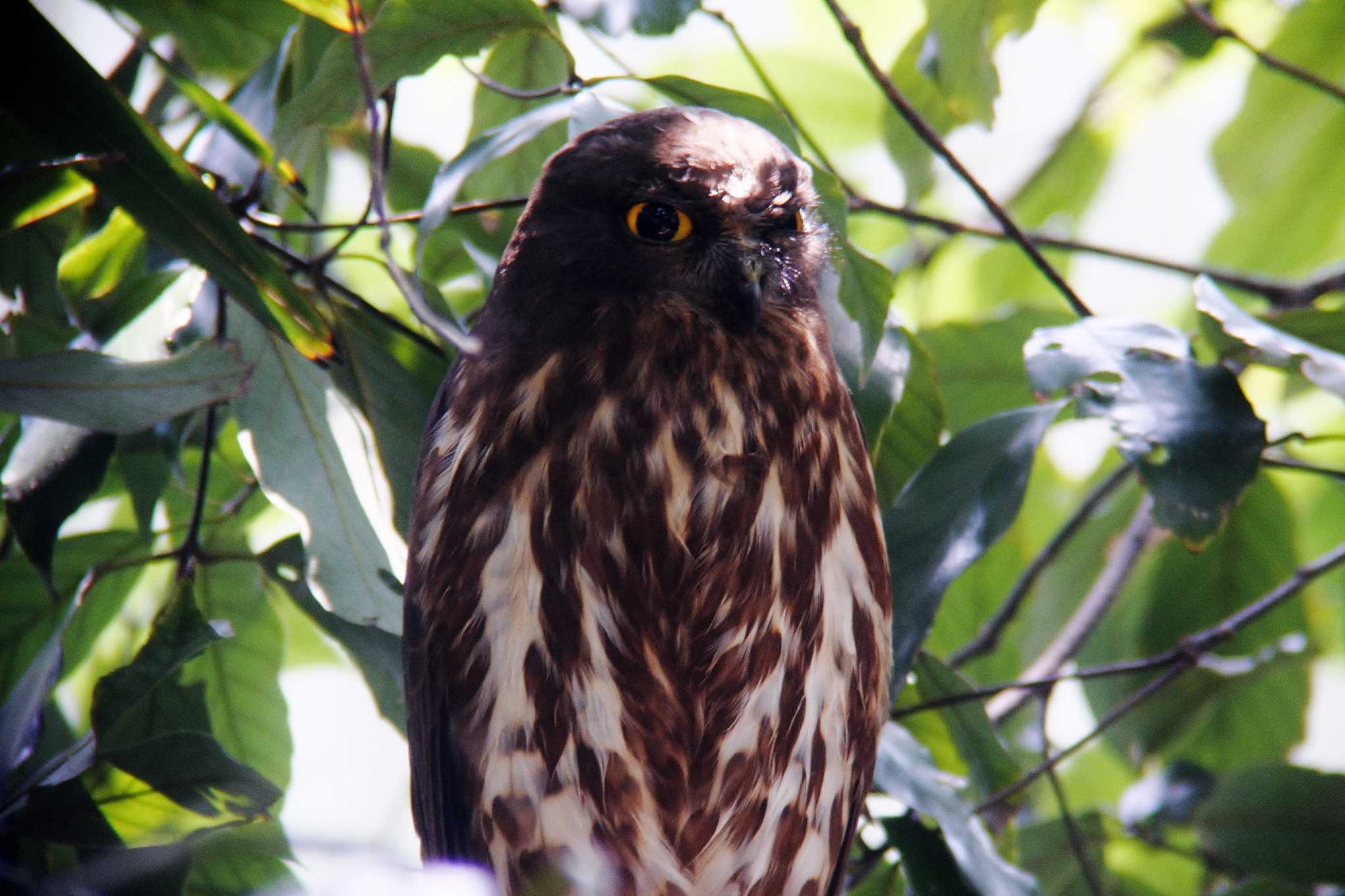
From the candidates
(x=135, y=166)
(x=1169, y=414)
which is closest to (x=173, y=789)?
(x=135, y=166)

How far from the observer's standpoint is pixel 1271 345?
1.58 meters

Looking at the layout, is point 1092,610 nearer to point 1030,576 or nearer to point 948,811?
point 1030,576

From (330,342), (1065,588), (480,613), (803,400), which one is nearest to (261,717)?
(480,613)

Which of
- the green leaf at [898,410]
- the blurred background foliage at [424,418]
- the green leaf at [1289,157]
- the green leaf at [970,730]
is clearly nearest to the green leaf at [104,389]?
the blurred background foliage at [424,418]

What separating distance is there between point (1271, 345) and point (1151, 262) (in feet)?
2.62

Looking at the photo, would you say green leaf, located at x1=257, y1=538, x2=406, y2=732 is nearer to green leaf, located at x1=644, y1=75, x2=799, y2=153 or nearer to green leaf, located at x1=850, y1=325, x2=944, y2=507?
green leaf, located at x1=850, y1=325, x2=944, y2=507

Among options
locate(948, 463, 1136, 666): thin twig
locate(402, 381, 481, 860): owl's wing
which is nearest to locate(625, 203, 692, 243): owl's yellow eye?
locate(402, 381, 481, 860): owl's wing

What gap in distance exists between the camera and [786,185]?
1928mm

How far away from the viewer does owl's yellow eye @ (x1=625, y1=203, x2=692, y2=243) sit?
1867 mm

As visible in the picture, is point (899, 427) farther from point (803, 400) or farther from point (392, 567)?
point (392, 567)

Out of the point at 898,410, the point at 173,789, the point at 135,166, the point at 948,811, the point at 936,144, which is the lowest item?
the point at 173,789

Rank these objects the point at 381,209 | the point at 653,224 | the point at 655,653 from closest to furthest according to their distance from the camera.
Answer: the point at 381,209 → the point at 655,653 → the point at 653,224

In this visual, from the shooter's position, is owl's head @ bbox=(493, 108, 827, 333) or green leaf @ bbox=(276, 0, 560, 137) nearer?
green leaf @ bbox=(276, 0, 560, 137)

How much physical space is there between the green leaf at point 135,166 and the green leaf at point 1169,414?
90 centimetres
